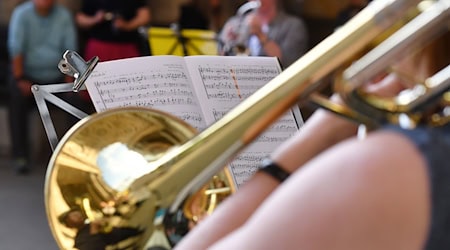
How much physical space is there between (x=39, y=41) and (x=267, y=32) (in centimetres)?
134

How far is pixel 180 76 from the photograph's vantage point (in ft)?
4.07

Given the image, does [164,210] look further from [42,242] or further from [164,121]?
[42,242]

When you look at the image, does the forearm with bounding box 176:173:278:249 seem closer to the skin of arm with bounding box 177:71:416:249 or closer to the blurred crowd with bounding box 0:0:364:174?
the skin of arm with bounding box 177:71:416:249

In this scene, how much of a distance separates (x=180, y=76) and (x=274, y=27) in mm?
1991

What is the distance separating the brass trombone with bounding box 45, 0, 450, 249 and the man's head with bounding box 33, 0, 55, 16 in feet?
10.0

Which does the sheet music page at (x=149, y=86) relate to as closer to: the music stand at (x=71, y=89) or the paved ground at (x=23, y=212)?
the music stand at (x=71, y=89)

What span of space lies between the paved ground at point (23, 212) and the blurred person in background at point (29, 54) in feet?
0.32

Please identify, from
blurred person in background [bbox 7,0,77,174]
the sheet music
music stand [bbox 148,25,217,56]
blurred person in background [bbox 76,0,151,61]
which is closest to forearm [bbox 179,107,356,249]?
the sheet music

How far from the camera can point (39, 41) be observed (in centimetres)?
386

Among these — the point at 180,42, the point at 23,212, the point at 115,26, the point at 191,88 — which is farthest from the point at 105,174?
the point at 115,26

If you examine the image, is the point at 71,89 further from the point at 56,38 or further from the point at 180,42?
the point at 56,38

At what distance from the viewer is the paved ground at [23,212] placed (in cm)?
288

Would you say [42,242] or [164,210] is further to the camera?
[42,242]

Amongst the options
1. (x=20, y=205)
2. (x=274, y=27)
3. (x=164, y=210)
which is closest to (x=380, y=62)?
(x=164, y=210)
